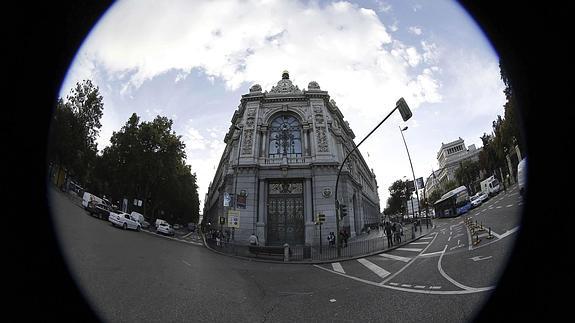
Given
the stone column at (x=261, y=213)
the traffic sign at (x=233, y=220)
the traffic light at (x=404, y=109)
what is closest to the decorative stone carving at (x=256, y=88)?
the stone column at (x=261, y=213)

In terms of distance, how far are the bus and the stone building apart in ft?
38.9

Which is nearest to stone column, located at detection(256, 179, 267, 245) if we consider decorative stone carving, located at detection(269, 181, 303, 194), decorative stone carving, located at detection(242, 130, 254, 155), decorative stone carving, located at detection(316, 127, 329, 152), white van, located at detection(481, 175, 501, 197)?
decorative stone carving, located at detection(269, 181, 303, 194)

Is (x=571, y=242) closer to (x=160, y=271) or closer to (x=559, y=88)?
(x=559, y=88)

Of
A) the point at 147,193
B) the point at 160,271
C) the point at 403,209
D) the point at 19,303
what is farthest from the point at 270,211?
the point at 403,209

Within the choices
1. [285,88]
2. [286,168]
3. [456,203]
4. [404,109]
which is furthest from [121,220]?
[456,203]

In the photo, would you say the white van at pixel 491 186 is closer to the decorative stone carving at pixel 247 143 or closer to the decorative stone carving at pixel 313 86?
the decorative stone carving at pixel 313 86

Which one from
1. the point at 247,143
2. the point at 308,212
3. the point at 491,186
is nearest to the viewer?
the point at 491,186

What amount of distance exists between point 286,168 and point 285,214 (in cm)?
528

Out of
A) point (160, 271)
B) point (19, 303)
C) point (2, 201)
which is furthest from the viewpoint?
point (160, 271)

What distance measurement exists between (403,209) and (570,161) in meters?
74.0

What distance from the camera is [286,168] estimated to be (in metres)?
26.3

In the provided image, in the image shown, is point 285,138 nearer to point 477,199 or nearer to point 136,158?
point 136,158

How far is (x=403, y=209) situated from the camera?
70.4 meters

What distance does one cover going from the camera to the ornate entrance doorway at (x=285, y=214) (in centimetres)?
2502
